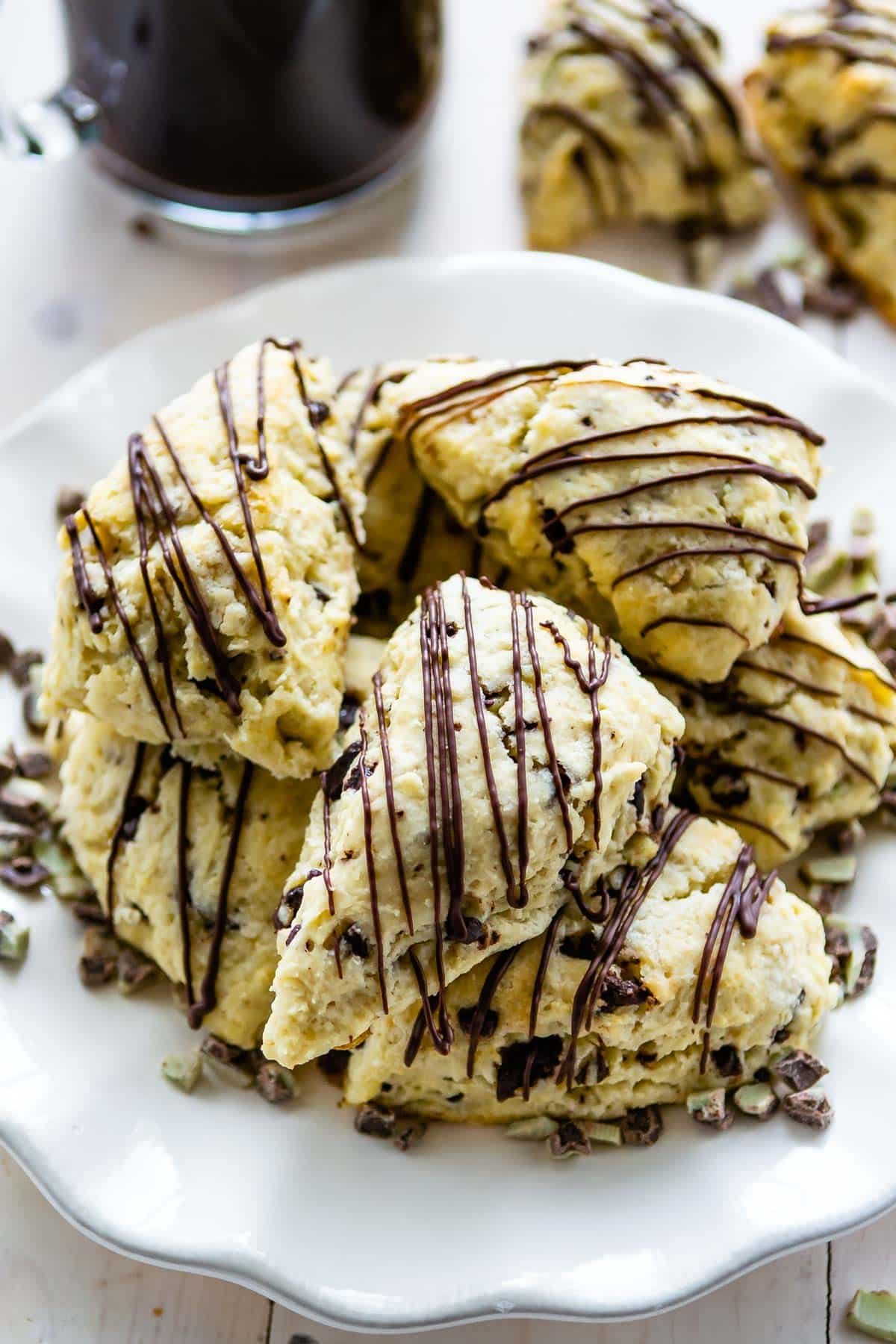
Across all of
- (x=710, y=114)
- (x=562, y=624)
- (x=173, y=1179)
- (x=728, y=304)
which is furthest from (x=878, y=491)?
(x=173, y=1179)

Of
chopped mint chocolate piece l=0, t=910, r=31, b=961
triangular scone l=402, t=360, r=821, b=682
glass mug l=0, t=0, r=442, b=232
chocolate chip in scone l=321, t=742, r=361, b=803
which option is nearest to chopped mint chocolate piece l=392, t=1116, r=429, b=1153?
chocolate chip in scone l=321, t=742, r=361, b=803

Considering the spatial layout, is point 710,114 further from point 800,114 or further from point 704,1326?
point 704,1326

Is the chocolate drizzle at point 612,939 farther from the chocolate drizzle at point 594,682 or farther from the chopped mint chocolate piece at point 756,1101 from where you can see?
the chopped mint chocolate piece at point 756,1101

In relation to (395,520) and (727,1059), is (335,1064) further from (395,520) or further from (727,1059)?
(395,520)

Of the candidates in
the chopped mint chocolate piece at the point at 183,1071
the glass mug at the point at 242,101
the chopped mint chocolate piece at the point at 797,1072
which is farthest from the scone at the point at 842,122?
the chopped mint chocolate piece at the point at 183,1071

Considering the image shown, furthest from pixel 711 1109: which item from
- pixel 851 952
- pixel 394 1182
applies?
pixel 394 1182

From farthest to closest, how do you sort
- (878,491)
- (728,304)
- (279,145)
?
(279,145), (728,304), (878,491)
